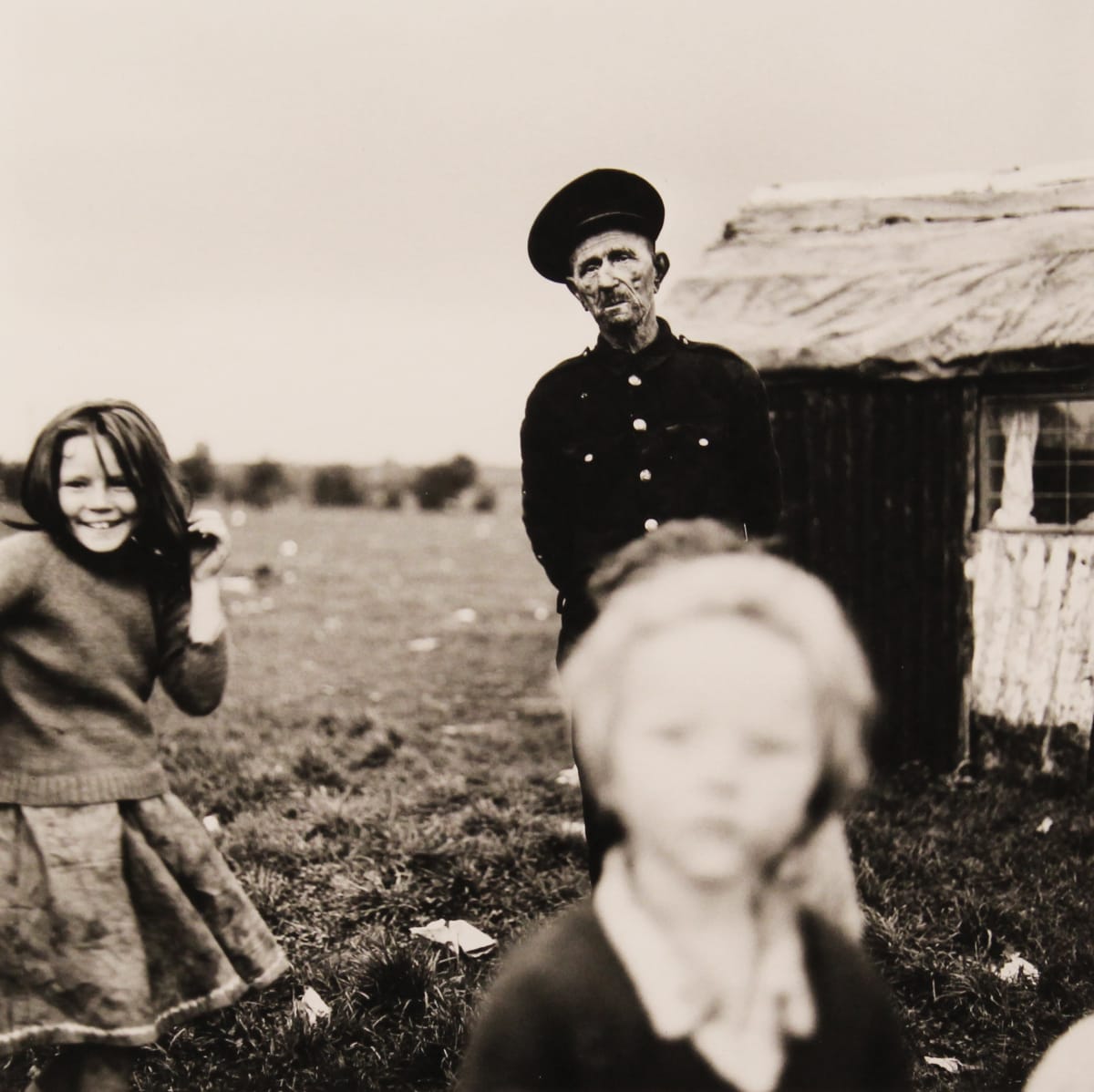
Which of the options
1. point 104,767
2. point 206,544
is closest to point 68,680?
point 104,767

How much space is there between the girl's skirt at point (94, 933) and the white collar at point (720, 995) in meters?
1.71

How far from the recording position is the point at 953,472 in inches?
239

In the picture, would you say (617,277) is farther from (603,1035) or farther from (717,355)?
(603,1035)

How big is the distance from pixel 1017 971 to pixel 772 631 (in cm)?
293

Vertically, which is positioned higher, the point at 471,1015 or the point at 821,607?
the point at 821,607

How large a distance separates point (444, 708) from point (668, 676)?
628cm

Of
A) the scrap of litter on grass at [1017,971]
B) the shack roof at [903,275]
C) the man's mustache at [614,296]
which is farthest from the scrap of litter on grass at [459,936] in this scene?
the shack roof at [903,275]

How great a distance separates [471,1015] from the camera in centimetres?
335

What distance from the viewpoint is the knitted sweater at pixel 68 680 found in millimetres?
2734

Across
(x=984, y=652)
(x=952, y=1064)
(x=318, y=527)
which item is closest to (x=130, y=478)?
(x=952, y=1064)

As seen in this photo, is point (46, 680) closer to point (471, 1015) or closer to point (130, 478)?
point (130, 478)

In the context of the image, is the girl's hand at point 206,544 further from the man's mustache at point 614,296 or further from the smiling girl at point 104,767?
the man's mustache at point 614,296

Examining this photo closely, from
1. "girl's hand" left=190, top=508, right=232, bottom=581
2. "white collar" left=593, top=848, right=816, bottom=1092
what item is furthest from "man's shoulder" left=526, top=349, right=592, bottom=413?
"white collar" left=593, top=848, right=816, bottom=1092

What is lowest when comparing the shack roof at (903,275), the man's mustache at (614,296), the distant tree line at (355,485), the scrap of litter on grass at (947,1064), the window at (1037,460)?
the scrap of litter on grass at (947,1064)
